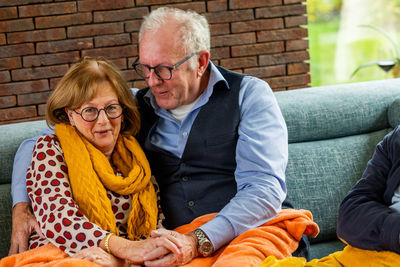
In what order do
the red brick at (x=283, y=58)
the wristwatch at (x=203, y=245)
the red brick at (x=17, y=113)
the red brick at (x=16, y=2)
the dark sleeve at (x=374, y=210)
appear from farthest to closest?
1. the red brick at (x=283, y=58)
2. the red brick at (x=17, y=113)
3. the red brick at (x=16, y=2)
4. the wristwatch at (x=203, y=245)
5. the dark sleeve at (x=374, y=210)

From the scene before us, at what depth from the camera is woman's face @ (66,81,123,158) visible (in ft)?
5.61

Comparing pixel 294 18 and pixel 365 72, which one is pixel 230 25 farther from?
pixel 365 72

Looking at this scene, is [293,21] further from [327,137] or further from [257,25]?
[327,137]

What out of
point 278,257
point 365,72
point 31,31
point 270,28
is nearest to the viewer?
point 278,257

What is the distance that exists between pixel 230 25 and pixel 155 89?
1503 millimetres

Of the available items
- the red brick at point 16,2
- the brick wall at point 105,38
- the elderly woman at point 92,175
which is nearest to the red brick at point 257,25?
the brick wall at point 105,38

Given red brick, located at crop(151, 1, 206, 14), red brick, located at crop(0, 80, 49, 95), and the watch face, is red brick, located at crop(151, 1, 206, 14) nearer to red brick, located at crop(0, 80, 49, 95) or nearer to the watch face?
red brick, located at crop(0, 80, 49, 95)

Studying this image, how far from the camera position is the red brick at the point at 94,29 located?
3.05 m

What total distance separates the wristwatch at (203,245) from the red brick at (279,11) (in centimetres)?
197

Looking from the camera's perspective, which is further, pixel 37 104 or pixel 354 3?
pixel 354 3

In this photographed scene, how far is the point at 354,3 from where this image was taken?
473 cm

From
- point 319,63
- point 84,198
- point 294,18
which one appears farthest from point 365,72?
point 84,198

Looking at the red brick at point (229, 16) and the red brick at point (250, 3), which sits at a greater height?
the red brick at point (250, 3)

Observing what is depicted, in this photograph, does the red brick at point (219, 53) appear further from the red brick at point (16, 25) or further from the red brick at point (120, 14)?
the red brick at point (16, 25)
